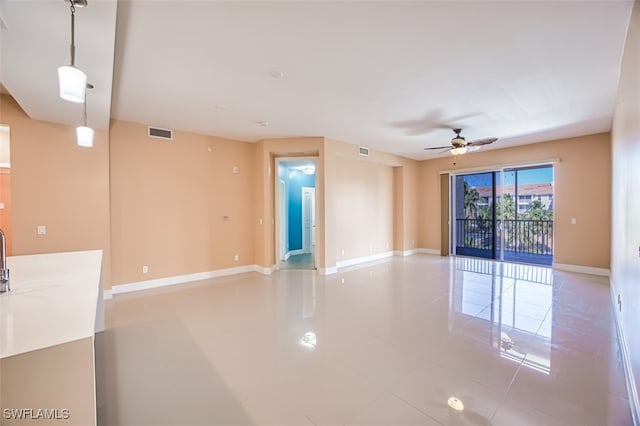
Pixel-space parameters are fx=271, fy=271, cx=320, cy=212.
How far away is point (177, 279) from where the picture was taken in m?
4.97

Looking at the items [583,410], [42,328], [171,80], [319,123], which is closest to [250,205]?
[319,123]

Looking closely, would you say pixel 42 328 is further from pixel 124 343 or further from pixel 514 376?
pixel 514 376

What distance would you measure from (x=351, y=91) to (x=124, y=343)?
12.3 feet

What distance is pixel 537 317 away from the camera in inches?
133

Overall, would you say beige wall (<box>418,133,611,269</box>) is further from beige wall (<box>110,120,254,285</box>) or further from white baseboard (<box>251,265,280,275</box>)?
beige wall (<box>110,120,254,285</box>)

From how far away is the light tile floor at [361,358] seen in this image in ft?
6.07

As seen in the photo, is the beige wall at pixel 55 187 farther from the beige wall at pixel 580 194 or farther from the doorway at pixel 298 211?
the beige wall at pixel 580 194

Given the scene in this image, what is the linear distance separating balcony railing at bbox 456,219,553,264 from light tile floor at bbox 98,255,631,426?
3.02 m

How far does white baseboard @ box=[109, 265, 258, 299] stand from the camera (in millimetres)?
4379

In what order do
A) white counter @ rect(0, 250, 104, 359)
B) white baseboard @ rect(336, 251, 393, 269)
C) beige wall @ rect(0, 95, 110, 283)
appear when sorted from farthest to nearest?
1. white baseboard @ rect(336, 251, 393, 269)
2. beige wall @ rect(0, 95, 110, 283)
3. white counter @ rect(0, 250, 104, 359)

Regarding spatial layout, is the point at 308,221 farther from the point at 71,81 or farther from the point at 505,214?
the point at 71,81

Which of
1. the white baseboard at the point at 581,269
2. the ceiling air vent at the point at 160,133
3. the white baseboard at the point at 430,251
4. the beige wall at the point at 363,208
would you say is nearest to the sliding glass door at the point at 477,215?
the white baseboard at the point at 430,251

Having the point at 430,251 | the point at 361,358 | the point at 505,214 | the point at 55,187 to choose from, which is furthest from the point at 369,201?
the point at 55,187

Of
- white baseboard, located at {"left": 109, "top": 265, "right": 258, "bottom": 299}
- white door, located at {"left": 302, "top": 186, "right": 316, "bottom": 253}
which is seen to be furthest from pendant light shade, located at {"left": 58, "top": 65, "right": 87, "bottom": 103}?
white door, located at {"left": 302, "top": 186, "right": 316, "bottom": 253}
